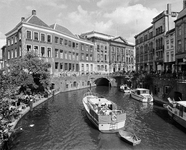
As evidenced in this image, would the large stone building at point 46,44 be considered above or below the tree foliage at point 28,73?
above

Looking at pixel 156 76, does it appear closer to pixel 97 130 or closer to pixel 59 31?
pixel 97 130

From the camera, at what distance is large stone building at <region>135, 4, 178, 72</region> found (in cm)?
4388

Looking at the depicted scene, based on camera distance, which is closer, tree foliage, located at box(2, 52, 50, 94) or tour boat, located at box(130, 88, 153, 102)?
tree foliage, located at box(2, 52, 50, 94)

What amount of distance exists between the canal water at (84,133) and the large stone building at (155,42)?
2623 centimetres

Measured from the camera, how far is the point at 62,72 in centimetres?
5300

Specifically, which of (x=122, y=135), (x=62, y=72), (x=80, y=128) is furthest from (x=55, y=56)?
(x=122, y=135)

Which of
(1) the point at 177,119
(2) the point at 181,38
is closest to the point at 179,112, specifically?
(1) the point at 177,119

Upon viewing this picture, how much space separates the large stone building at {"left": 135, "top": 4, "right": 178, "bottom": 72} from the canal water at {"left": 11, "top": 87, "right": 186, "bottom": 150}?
86.0 feet

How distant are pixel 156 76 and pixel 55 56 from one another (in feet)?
97.1

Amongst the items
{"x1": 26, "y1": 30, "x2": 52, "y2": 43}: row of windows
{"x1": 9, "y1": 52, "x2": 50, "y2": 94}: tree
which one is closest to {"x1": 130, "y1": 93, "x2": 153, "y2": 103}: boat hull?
{"x1": 9, "y1": 52, "x2": 50, "y2": 94}: tree

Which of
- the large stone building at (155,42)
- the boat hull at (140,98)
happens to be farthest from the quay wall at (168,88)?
the large stone building at (155,42)

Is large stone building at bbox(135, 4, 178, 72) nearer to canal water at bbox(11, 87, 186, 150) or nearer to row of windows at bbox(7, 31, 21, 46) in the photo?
canal water at bbox(11, 87, 186, 150)

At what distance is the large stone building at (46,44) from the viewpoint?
44094 millimetres

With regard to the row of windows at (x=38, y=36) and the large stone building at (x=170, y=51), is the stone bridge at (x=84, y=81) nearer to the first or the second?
the row of windows at (x=38, y=36)
